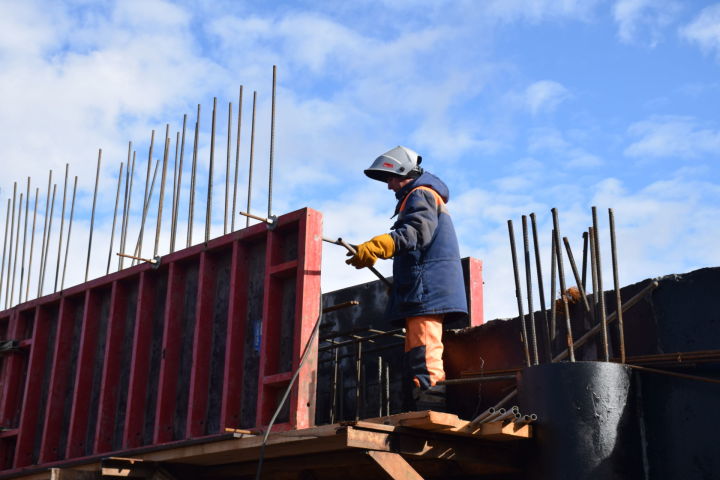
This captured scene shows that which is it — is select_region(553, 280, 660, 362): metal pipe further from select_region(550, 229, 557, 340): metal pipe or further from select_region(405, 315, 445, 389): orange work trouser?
select_region(405, 315, 445, 389): orange work trouser

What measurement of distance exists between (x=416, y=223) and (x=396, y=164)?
716 mm

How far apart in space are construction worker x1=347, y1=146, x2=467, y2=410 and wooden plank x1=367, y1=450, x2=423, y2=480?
2.70 ft

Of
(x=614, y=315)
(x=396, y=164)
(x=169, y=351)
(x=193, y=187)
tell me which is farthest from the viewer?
(x=193, y=187)

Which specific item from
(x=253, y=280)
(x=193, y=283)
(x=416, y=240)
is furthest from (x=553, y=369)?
(x=193, y=283)

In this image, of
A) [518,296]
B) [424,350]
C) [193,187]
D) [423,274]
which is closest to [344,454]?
[424,350]

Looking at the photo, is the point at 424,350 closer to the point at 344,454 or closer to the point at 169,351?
the point at 344,454

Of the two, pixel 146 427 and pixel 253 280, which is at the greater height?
pixel 253 280

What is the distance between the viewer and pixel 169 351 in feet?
27.6

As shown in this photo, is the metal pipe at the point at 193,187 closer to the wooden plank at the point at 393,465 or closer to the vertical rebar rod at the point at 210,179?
the vertical rebar rod at the point at 210,179

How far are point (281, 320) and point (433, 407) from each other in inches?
57.4

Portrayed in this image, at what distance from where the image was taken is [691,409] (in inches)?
249

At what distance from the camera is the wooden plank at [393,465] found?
19.7 ft

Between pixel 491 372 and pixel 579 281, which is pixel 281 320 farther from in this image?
pixel 579 281

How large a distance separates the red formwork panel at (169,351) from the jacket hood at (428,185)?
732 mm
